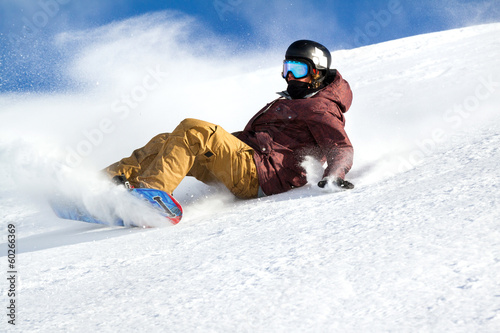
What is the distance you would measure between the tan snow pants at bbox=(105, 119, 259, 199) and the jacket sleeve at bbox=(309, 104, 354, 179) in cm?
38

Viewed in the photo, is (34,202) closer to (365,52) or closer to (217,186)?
(217,186)

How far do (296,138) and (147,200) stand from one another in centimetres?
97

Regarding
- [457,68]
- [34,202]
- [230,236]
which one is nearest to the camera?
[230,236]

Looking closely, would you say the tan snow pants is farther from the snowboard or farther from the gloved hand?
the gloved hand

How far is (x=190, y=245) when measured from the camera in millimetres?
1770

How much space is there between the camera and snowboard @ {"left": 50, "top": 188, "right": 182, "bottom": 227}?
2124mm

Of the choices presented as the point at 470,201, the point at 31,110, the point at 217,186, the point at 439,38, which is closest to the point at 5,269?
the point at 217,186

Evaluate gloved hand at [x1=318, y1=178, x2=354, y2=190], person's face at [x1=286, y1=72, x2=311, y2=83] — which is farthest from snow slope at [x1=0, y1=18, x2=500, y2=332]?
person's face at [x1=286, y1=72, x2=311, y2=83]

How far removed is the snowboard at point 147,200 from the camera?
83.6 inches

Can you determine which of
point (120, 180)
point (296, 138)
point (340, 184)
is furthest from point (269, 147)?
point (120, 180)

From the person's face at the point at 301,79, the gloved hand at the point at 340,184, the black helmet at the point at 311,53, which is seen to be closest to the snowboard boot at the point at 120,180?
the gloved hand at the point at 340,184

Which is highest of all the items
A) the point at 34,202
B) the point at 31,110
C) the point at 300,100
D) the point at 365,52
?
the point at 365,52

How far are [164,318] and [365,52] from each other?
A: 8.24m

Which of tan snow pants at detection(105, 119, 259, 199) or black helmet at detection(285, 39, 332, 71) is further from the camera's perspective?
black helmet at detection(285, 39, 332, 71)
